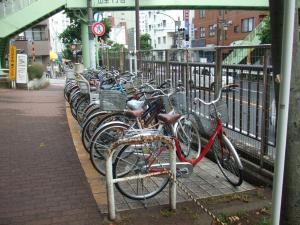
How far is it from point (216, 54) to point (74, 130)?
3798mm

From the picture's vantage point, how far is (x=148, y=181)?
4902 mm

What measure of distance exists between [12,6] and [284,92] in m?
21.3

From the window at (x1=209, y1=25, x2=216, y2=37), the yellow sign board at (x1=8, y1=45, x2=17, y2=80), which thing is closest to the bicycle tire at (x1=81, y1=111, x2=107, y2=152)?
the yellow sign board at (x1=8, y1=45, x2=17, y2=80)

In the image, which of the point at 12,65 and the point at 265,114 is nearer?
the point at 265,114

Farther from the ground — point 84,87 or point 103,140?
point 84,87

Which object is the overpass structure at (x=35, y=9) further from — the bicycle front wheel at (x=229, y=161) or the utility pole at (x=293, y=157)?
the utility pole at (x=293, y=157)

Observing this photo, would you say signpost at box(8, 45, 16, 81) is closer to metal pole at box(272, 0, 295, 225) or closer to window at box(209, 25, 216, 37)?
metal pole at box(272, 0, 295, 225)

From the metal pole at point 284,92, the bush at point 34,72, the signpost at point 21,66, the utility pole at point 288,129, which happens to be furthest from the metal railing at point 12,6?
the metal pole at point 284,92

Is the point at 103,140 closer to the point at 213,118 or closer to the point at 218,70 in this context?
the point at 213,118

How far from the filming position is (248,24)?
4319 centimetres

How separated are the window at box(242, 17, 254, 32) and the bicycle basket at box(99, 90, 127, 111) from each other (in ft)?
130

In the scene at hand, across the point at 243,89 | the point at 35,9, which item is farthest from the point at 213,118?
the point at 35,9

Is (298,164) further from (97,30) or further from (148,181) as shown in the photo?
(97,30)

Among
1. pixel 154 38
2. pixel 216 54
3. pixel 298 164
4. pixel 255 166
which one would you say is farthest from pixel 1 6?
pixel 154 38
